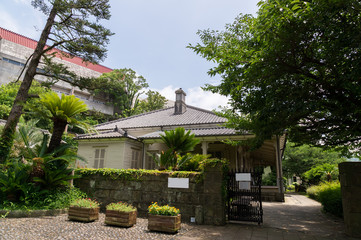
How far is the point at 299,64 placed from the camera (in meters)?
6.21

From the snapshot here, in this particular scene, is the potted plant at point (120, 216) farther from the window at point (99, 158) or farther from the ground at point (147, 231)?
the window at point (99, 158)

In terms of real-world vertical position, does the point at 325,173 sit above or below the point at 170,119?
below

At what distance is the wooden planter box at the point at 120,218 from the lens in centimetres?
605

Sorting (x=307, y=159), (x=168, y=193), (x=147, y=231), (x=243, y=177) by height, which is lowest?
(x=147, y=231)

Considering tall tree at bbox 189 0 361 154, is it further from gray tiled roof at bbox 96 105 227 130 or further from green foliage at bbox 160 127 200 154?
gray tiled roof at bbox 96 105 227 130

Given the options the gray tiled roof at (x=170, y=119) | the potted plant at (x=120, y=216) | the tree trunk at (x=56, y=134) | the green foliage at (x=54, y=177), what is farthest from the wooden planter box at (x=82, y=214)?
the gray tiled roof at (x=170, y=119)

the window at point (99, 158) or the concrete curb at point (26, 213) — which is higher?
the window at point (99, 158)

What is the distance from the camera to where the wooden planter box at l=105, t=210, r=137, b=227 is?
6.05m

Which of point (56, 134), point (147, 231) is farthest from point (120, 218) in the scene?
point (56, 134)

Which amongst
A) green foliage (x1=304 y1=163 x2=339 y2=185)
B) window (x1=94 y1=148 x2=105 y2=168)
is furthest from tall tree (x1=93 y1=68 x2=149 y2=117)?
green foliage (x1=304 y1=163 x2=339 y2=185)

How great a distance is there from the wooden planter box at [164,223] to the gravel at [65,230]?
0.13m

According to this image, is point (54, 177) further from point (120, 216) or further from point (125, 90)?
point (125, 90)

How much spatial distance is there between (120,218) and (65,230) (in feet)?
4.42

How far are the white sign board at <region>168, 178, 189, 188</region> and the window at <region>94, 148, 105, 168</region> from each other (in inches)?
331
